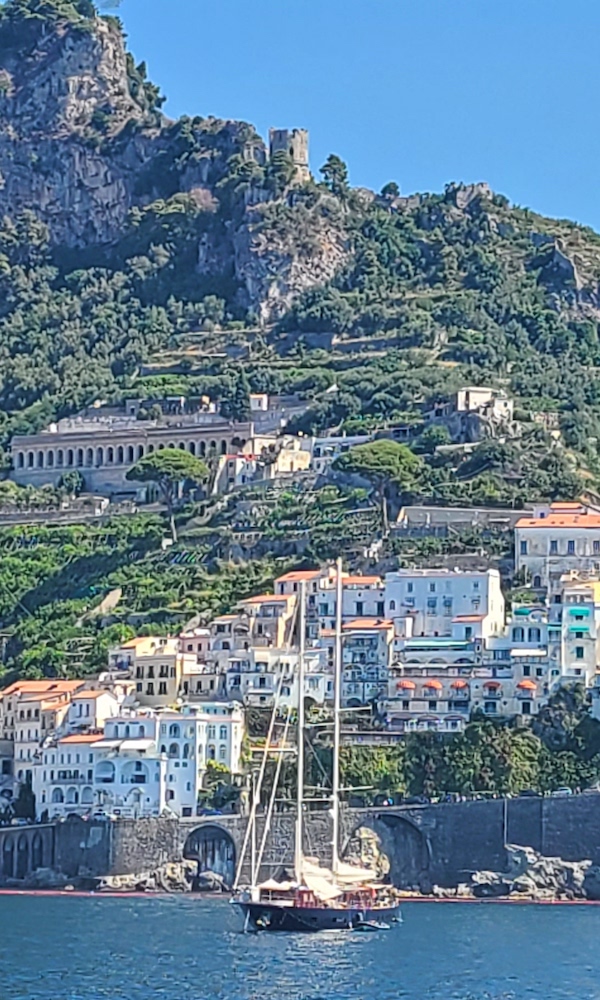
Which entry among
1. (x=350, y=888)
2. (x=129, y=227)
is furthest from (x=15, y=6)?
(x=350, y=888)

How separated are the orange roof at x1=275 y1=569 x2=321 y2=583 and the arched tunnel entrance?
14935 mm

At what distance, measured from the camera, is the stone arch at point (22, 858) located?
88875 mm

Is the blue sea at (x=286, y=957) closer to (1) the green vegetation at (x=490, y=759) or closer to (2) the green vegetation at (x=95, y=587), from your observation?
(1) the green vegetation at (x=490, y=759)

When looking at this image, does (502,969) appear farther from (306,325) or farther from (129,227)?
(129,227)

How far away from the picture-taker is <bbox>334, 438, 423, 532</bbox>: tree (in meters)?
110

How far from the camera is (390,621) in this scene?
9800cm

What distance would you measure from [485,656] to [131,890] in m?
14.9

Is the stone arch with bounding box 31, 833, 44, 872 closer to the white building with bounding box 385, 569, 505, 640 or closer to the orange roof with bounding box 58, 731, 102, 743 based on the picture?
the orange roof with bounding box 58, 731, 102, 743

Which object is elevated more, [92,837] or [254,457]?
[254,457]

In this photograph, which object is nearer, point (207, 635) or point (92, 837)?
point (92, 837)

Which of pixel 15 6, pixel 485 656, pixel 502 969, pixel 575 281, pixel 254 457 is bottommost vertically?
pixel 502 969

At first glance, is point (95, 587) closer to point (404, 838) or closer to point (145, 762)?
point (145, 762)

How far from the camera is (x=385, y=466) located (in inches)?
4368

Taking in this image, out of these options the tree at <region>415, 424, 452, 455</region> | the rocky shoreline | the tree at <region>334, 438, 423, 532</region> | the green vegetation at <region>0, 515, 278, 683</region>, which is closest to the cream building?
the green vegetation at <region>0, 515, 278, 683</region>
